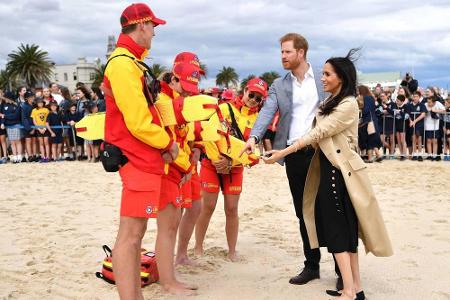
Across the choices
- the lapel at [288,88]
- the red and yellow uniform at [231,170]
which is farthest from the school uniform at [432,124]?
the lapel at [288,88]

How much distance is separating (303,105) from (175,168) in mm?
1356

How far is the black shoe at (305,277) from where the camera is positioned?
172 inches

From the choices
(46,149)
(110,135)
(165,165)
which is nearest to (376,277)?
(165,165)

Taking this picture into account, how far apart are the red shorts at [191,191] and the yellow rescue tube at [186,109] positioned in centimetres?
127

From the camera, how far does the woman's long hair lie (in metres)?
3.99

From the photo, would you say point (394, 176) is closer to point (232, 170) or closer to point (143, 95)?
point (232, 170)

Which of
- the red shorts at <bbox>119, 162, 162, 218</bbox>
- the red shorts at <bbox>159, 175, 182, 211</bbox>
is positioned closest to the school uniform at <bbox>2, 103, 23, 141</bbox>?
the red shorts at <bbox>159, 175, 182, 211</bbox>

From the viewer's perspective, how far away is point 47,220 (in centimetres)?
690

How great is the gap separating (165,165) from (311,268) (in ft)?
6.30

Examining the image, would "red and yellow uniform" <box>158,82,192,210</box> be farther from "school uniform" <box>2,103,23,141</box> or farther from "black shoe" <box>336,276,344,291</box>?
"school uniform" <box>2,103,23,141</box>

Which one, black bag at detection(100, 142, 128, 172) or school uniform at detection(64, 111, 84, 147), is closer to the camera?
black bag at detection(100, 142, 128, 172)

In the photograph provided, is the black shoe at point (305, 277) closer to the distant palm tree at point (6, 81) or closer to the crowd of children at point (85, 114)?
the crowd of children at point (85, 114)

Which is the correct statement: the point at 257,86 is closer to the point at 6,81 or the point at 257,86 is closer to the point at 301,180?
the point at 301,180

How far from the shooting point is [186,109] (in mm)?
3432
